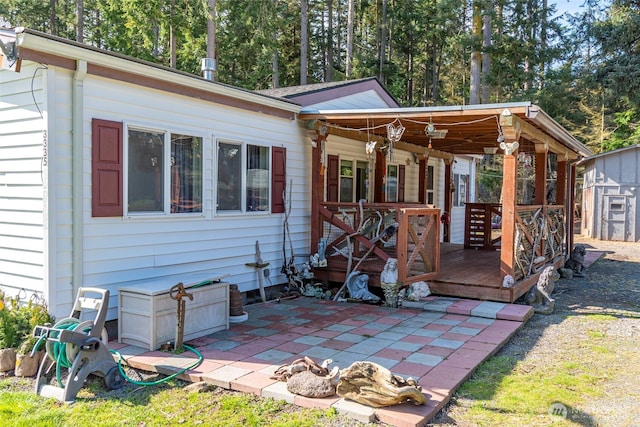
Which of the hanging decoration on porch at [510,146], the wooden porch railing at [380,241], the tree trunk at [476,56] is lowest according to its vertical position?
the wooden porch railing at [380,241]

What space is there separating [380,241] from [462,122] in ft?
6.63

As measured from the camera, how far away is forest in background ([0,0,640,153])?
1702cm

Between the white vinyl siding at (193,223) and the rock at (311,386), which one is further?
the white vinyl siding at (193,223)

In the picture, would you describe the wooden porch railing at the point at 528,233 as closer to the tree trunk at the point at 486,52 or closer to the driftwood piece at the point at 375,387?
the driftwood piece at the point at 375,387

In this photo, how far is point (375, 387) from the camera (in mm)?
3389

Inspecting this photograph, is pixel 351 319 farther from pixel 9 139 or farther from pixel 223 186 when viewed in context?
pixel 9 139

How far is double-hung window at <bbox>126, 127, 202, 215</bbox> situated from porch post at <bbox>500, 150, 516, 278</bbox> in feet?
12.9

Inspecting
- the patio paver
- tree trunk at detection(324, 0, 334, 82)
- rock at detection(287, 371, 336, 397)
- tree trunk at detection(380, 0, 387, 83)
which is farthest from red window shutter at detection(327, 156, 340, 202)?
tree trunk at detection(324, 0, 334, 82)

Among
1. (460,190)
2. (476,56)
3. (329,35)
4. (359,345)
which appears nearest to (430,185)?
(460,190)

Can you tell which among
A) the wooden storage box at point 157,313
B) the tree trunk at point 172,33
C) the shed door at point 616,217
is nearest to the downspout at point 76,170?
the wooden storage box at point 157,313

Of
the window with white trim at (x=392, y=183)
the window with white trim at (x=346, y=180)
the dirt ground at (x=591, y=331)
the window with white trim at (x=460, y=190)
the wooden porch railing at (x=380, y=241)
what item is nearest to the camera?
the dirt ground at (x=591, y=331)

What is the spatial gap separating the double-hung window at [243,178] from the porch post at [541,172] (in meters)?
4.45

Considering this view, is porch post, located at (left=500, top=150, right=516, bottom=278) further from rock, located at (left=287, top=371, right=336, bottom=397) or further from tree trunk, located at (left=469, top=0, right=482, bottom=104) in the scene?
tree trunk, located at (left=469, top=0, right=482, bottom=104)

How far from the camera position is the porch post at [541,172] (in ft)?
26.7
